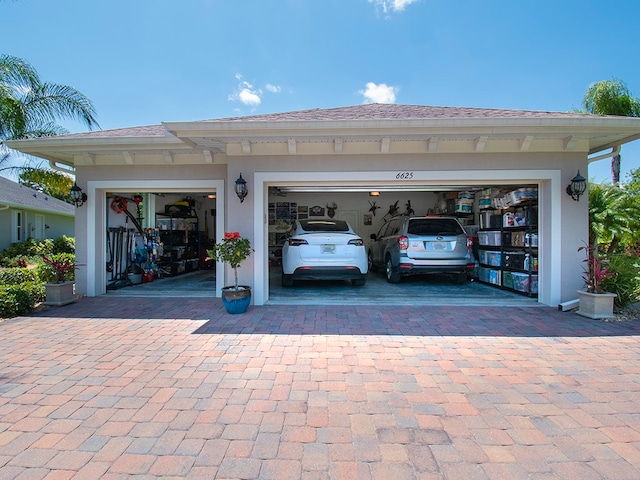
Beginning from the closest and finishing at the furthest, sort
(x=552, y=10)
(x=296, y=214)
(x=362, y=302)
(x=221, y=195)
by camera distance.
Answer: (x=362, y=302), (x=221, y=195), (x=552, y=10), (x=296, y=214)

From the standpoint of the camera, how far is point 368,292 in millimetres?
6855

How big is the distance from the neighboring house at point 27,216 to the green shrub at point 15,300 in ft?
35.9

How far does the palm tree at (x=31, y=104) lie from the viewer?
8.49m

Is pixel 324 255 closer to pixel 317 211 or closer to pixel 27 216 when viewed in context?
pixel 317 211

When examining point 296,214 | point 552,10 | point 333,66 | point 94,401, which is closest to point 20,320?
point 94,401

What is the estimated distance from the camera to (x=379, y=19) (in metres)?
8.57

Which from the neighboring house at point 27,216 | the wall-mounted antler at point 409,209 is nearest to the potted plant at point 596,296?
the wall-mounted antler at point 409,209

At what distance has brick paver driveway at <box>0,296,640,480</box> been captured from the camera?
1938mm

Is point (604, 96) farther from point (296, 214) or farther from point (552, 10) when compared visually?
point (296, 214)

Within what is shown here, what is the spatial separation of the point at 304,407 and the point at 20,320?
→ 4.99m

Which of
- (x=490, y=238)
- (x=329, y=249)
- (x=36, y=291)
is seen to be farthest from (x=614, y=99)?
(x=36, y=291)

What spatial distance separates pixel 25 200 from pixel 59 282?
1307 centimetres

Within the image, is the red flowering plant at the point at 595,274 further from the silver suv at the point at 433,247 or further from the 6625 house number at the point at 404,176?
the 6625 house number at the point at 404,176

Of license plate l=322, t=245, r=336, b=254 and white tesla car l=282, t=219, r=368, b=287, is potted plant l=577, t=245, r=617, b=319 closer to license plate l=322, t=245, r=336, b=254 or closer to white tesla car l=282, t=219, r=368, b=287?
white tesla car l=282, t=219, r=368, b=287
